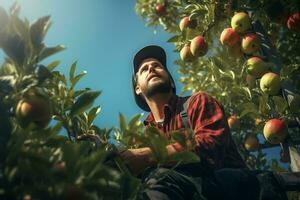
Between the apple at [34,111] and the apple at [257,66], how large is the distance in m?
2.43

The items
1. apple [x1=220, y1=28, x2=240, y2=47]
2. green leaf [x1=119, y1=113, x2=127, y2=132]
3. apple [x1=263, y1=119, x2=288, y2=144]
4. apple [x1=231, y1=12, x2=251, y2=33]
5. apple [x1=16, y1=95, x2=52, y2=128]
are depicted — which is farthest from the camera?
apple [x1=220, y1=28, x2=240, y2=47]

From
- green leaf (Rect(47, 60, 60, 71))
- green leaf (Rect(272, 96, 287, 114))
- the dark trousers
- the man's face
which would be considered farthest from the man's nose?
green leaf (Rect(47, 60, 60, 71))

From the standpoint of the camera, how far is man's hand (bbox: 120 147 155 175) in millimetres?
2619

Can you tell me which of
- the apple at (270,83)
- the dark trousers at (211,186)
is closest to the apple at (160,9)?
the apple at (270,83)

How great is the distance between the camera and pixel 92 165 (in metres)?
1.64

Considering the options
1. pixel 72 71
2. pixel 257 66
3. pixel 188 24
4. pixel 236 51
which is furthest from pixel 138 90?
pixel 72 71

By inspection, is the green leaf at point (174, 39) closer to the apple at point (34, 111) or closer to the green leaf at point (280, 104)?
the green leaf at point (280, 104)

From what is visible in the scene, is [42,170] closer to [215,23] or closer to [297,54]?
[297,54]

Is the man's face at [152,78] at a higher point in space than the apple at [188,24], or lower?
lower

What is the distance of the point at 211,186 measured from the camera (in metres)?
2.72

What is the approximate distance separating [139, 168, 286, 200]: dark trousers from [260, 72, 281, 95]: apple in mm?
1194

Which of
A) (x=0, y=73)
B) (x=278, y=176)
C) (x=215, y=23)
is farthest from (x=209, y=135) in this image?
(x=215, y=23)

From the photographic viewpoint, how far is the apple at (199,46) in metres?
4.48

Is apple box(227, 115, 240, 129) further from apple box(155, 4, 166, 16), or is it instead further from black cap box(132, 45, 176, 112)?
apple box(155, 4, 166, 16)
